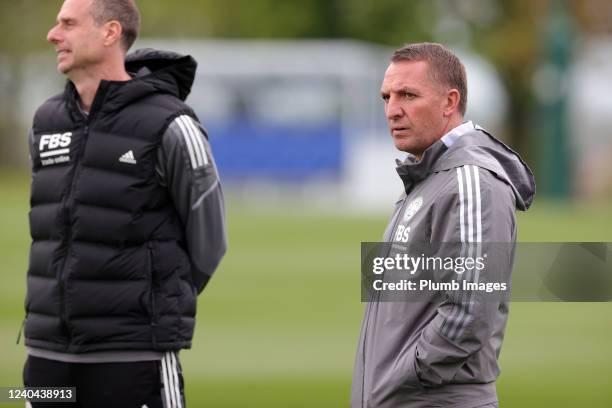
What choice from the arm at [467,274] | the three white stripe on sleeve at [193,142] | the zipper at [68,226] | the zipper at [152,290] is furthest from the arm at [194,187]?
the arm at [467,274]

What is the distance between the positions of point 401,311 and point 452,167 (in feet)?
1.81

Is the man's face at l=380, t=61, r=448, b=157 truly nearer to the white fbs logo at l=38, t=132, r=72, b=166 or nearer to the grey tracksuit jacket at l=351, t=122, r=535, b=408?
the grey tracksuit jacket at l=351, t=122, r=535, b=408

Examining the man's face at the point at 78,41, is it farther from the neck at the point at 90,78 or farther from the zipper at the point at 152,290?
the zipper at the point at 152,290

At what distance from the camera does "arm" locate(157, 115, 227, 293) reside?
17.6ft

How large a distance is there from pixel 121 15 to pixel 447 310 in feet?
6.57

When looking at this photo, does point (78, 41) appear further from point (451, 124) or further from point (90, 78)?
point (451, 124)

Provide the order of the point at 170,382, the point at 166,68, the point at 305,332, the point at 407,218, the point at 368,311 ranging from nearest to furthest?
1. the point at 407,218
2. the point at 368,311
3. the point at 170,382
4. the point at 166,68
5. the point at 305,332

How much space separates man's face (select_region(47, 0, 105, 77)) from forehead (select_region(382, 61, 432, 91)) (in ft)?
4.43

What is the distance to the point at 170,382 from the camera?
5242 millimetres

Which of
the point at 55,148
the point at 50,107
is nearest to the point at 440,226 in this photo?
the point at 55,148

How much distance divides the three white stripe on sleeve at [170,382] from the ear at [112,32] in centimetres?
134

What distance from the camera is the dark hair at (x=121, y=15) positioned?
18.1ft

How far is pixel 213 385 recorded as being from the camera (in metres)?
10.4

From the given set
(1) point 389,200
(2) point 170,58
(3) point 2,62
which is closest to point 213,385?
(2) point 170,58
